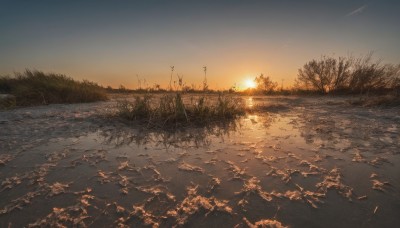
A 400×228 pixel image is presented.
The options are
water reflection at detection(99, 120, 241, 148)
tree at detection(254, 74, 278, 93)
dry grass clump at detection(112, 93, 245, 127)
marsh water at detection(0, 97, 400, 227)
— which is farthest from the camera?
tree at detection(254, 74, 278, 93)

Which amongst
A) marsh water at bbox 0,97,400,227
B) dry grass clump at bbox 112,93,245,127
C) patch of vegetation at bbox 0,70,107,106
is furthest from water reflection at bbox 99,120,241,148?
patch of vegetation at bbox 0,70,107,106

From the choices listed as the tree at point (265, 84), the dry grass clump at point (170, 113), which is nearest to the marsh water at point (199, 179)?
the dry grass clump at point (170, 113)

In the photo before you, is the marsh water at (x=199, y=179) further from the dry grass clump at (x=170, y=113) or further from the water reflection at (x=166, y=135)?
the dry grass clump at (x=170, y=113)

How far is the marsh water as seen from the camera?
3.32 ft

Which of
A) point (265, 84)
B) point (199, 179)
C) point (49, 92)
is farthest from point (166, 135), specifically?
point (265, 84)

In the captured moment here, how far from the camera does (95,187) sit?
1.28 meters

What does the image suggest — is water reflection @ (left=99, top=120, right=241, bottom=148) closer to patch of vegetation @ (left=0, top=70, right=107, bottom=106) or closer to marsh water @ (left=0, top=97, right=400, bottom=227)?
marsh water @ (left=0, top=97, right=400, bottom=227)

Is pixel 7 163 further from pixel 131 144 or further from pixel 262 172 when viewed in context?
pixel 262 172

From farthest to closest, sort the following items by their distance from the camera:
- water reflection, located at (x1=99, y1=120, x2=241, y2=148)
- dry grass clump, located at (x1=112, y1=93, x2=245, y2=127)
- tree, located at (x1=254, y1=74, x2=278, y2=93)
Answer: tree, located at (x1=254, y1=74, x2=278, y2=93) → dry grass clump, located at (x1=112, y1=93, x2=245, y2=127) → water reflection, located at (x1=99, y1=120, x2=241, y2=148)

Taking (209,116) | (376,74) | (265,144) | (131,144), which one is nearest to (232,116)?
(209,116)

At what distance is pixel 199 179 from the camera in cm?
139

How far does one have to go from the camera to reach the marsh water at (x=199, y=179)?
1.01 m

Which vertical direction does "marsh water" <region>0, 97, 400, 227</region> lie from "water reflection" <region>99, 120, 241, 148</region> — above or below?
below

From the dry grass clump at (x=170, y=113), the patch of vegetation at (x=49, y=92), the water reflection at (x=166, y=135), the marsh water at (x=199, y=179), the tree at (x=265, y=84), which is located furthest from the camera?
the tree at (x=265, y=84)
